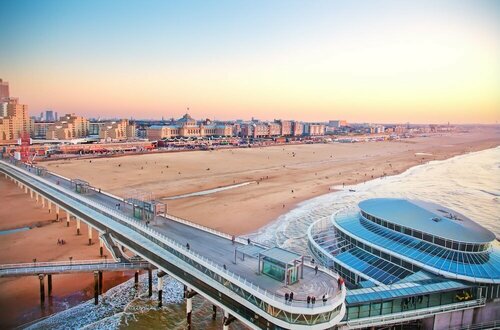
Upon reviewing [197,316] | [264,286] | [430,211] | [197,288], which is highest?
[430,211]

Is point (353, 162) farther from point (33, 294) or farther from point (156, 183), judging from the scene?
point (33, 294)

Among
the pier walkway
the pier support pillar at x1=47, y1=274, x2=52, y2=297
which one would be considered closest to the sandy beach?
the pier walkway

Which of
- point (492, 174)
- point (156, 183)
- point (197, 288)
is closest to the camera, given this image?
point (197, 288)

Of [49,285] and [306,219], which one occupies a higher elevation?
[306,219]

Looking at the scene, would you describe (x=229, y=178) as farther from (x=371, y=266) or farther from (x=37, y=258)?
(x=371, y=266)

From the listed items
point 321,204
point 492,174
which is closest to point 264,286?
point 321,204

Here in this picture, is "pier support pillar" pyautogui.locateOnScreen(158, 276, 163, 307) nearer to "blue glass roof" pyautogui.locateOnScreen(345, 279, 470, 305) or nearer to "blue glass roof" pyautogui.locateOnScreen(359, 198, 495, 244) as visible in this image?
"blue glass roof" pyautogui.locateOnScreen(345, 279, 470, 305)

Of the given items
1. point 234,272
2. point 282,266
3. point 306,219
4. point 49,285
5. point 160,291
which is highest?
point 282,266

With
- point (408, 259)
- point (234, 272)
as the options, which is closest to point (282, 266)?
point (234, 272)
